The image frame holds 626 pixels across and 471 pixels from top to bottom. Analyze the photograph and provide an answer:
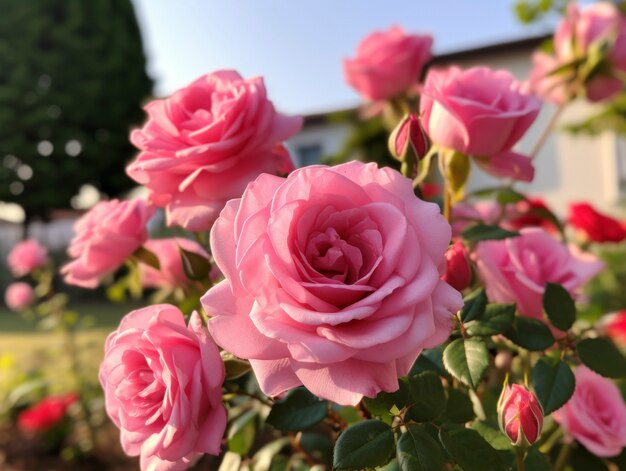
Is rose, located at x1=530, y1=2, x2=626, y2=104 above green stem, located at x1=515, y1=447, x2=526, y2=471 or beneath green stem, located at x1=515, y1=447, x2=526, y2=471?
above

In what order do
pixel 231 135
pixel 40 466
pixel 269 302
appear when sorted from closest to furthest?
pixel 269 302
pixel 231 135
pixel 40 466

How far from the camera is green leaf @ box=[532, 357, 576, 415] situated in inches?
17.1

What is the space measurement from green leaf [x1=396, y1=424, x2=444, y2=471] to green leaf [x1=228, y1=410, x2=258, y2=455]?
0.29m

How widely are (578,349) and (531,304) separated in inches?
2.7

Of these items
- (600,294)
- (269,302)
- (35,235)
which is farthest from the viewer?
(35,235)

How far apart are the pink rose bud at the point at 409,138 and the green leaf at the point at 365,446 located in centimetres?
24

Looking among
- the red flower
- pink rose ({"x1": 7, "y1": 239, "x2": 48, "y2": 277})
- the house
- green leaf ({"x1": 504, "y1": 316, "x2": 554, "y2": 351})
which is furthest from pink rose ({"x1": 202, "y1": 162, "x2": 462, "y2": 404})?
the house

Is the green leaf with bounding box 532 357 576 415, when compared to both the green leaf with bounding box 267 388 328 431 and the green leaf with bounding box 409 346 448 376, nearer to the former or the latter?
the green leaf with bounding box 409 346 448 376

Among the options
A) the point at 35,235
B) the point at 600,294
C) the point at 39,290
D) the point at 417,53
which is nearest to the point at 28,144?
the point at 35,235

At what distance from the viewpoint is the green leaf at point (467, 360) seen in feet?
1.28

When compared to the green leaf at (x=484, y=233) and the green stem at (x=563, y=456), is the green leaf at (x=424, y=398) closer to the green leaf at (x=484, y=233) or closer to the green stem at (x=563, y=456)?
the green leaf at (x=484, y=233)

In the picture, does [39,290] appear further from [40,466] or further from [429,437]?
[429,437]

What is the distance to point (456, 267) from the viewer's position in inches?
18.1

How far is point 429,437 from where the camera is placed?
38 cm
